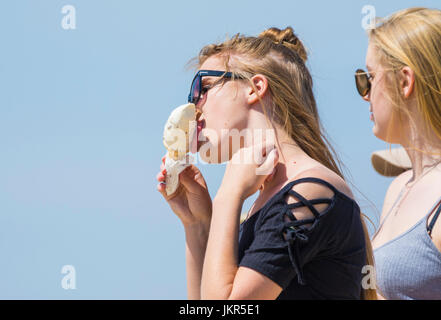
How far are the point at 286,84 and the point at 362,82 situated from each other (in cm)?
69

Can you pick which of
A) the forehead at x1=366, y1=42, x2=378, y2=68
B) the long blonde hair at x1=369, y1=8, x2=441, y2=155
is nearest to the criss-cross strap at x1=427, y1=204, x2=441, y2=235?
the long blonde hair at x1=369, y1=8, x2=441, y2=155

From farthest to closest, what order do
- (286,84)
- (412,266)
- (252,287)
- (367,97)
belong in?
1. (367,97)
2. (286,84)
3. (412,266)
4. (252,287)

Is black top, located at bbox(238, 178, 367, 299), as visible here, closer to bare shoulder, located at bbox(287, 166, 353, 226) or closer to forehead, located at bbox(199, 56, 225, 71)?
bare shoulder, located at bbox(287, 166, 353, 226)

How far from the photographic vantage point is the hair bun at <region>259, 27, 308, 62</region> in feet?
13.3

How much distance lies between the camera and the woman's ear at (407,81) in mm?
3818

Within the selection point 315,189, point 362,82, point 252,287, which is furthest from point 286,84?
point 252,287

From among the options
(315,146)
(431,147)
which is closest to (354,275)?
(315,146)

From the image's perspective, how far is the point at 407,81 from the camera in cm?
385

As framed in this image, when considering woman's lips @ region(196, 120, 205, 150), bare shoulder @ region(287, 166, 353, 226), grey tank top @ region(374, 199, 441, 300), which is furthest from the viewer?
woman's lips @ region(196, 120, 205, 150)

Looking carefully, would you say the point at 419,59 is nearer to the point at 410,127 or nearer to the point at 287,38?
the point at 410,127

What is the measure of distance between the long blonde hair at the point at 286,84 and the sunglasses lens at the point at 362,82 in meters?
0.39

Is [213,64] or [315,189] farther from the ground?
[213,64]

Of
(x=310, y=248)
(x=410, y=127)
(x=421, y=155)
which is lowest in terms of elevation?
(x=310, y=248)

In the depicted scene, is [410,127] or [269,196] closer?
[269,196]
